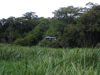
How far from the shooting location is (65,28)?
2227cm

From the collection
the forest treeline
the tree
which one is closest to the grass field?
the forest treeline

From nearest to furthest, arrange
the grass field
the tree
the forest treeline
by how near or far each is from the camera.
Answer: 1. the grass field
2. the forest treeline
3. the tree

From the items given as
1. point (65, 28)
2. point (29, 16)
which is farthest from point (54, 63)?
point (29, 16)

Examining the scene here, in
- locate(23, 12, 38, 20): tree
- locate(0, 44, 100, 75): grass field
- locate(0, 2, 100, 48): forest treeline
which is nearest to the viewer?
locate(0, 44, 100, 75): grass field

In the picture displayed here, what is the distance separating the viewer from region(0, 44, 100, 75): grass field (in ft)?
9.13

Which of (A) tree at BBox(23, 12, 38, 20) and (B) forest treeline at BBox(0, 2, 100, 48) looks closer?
(B) forest treeline at BBox(0, 2, 100, 48)

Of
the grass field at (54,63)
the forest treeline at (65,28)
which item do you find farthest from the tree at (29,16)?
the grass field at (54,63)

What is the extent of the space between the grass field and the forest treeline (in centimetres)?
1239

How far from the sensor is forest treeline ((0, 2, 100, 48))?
21.0 m

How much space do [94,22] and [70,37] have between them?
3452 mm

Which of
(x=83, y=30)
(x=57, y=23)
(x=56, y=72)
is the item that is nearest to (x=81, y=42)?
(x=83, y=30)

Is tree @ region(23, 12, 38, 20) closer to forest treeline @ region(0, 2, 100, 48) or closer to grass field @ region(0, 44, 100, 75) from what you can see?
forest treeline @ region(0, 2, 100, 48)

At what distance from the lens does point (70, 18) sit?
82.2ft

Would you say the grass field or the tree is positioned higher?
the tree
